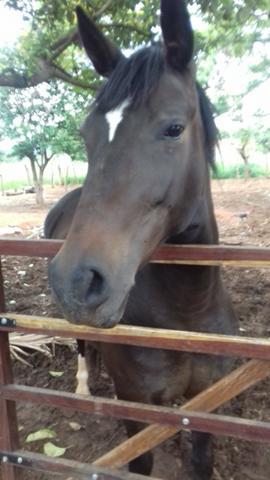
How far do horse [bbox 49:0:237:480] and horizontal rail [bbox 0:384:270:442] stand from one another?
0.39 m

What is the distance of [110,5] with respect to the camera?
432cm

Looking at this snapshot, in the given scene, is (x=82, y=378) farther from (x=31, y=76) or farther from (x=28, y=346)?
(x=31, y=76)

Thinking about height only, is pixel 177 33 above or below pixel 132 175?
above

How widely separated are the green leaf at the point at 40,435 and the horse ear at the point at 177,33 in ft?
8.83

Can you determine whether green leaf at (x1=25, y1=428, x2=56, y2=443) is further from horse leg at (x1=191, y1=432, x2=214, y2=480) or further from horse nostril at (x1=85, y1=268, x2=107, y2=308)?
horse nostril at (x1=85, y1=268, x2=107, y2=308)

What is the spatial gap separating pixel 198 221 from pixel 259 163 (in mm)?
29290

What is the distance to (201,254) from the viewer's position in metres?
1.70

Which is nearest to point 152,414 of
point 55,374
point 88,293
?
point 88,293

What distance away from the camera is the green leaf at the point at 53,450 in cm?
302

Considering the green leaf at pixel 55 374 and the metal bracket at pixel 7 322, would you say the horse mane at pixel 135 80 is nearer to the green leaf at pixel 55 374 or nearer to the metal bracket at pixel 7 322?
the metal bracket at pixel 7 322

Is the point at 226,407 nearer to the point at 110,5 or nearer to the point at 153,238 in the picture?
the point at 153,238

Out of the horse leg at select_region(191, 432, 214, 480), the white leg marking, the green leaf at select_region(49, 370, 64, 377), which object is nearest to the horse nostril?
the horse leg at select_region(191, 432, 214, 480)

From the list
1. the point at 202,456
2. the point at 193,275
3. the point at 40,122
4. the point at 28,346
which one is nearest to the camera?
the point at 193,275

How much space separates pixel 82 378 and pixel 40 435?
2.26 feet
